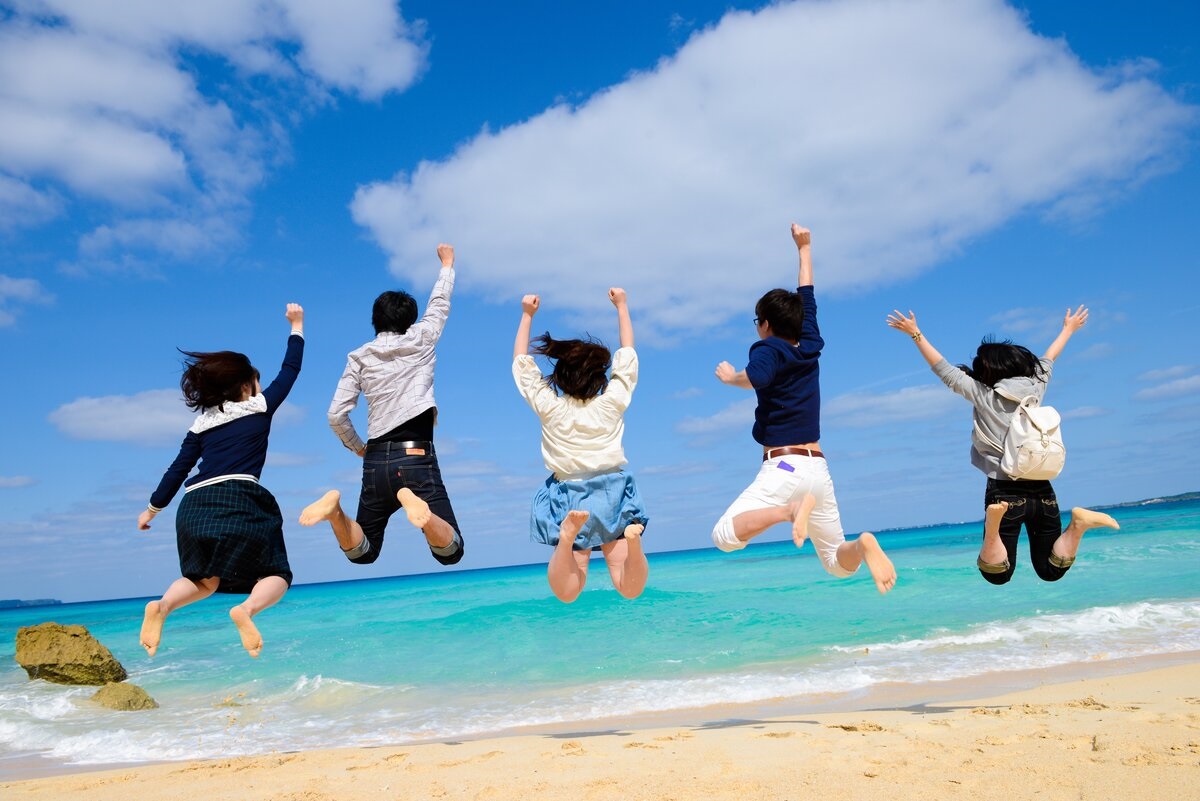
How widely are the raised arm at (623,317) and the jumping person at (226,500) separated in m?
2.40

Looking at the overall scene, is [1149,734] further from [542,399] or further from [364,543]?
[364,543]

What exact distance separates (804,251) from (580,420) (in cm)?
208

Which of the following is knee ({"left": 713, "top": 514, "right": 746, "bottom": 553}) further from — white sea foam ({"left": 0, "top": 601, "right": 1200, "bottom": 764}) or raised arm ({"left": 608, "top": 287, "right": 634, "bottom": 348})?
white sea foam ({"left": 0, "top": 601, "right": 1200, "bottom": 764})

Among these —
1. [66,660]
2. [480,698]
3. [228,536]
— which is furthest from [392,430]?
[66,660]

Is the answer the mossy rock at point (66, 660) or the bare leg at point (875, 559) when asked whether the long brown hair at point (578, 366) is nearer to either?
the bare leg at point (875, 559)

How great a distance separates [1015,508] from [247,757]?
294 inches

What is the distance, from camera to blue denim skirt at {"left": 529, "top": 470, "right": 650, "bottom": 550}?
5320 mm

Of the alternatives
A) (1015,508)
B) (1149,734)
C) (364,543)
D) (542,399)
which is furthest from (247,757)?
(1149,734)

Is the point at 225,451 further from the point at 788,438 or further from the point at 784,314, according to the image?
the point at 784,314

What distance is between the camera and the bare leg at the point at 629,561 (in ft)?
17.0

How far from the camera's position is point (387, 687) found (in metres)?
12.3

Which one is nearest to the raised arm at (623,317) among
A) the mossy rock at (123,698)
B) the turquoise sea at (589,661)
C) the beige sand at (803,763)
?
the beige sand at (803,763)

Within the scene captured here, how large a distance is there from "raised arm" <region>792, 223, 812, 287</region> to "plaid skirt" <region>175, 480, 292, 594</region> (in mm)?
4069

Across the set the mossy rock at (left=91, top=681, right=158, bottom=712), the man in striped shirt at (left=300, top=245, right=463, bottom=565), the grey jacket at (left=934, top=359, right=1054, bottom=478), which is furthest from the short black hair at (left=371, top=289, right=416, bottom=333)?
the mossy rock at (left=91, top=681, right=158, bottom=712)
